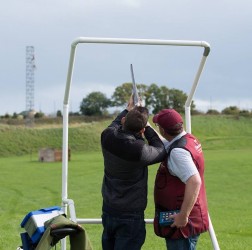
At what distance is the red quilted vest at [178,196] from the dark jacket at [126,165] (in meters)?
0.15

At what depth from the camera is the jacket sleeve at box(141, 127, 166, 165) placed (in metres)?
4.98

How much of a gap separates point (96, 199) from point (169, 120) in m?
13.3

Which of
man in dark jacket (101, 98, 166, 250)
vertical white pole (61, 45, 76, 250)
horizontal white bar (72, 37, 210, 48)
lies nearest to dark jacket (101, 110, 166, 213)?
man in dark jacket (101, 98, 166, 250)

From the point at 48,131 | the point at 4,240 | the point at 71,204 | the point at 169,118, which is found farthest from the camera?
the point at 48,131

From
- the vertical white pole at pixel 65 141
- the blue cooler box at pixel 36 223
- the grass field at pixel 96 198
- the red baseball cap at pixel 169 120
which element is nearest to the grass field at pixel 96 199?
the grass field at pixel 96 198

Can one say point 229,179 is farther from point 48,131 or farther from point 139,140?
point 48,131

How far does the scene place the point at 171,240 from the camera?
5.10 metres

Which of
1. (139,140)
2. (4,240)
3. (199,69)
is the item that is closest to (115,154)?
(139,140)

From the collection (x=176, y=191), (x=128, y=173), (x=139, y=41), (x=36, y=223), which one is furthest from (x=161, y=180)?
(x=139, y=41)

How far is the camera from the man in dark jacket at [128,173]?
4988 millimetres

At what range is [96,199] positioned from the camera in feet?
59.4

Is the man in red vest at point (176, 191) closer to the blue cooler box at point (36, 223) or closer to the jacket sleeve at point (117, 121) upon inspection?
the jacket sleeve at point (117, 121)

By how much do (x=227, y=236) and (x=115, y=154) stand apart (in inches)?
219

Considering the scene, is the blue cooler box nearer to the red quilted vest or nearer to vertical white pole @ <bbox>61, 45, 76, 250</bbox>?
vertical white pole @ <bbox>61, 45, 76, 250</bbox>
